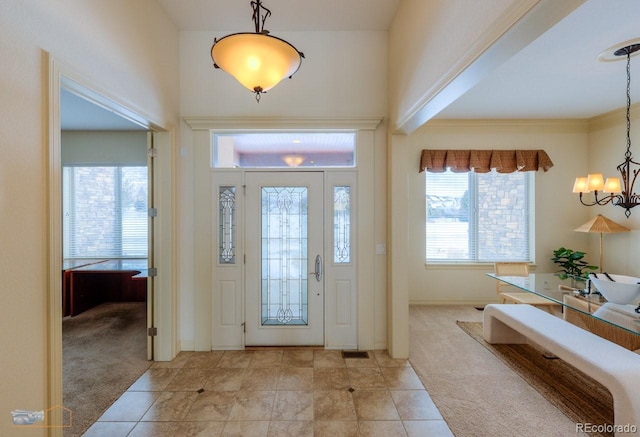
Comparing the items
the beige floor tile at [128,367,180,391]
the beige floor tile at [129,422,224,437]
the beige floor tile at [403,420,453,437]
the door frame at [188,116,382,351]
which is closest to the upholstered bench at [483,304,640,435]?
the beige floor tile at [403,420,453,437]

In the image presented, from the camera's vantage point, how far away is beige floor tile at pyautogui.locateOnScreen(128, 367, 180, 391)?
2.68 m

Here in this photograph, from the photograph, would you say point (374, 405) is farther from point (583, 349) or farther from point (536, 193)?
point (536, 193)

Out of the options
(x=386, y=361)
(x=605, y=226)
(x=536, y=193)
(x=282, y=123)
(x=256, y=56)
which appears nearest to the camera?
(x=256, y=56)

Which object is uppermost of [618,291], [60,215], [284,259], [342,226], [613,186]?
[613,186]

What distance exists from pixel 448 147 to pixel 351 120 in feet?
8.21

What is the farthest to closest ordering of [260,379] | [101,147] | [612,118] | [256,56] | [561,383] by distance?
[101,147] < [612,118] < [260,379] < [561,383] < [256,56]

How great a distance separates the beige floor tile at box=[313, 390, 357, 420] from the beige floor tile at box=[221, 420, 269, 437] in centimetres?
41

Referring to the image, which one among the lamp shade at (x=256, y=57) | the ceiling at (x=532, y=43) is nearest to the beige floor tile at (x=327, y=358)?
the lamp shade at (x=256, y=57)

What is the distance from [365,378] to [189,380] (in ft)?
5.67

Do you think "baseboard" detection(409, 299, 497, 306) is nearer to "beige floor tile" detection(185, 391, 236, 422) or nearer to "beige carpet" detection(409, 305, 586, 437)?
"beige carpet" detection(409, 305, 586, 437)

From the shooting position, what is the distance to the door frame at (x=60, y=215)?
A: 1707 millimetres

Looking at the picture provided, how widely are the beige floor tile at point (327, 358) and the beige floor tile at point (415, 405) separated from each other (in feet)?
2.30

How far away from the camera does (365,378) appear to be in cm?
281

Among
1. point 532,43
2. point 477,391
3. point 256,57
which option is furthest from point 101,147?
point 477,391
